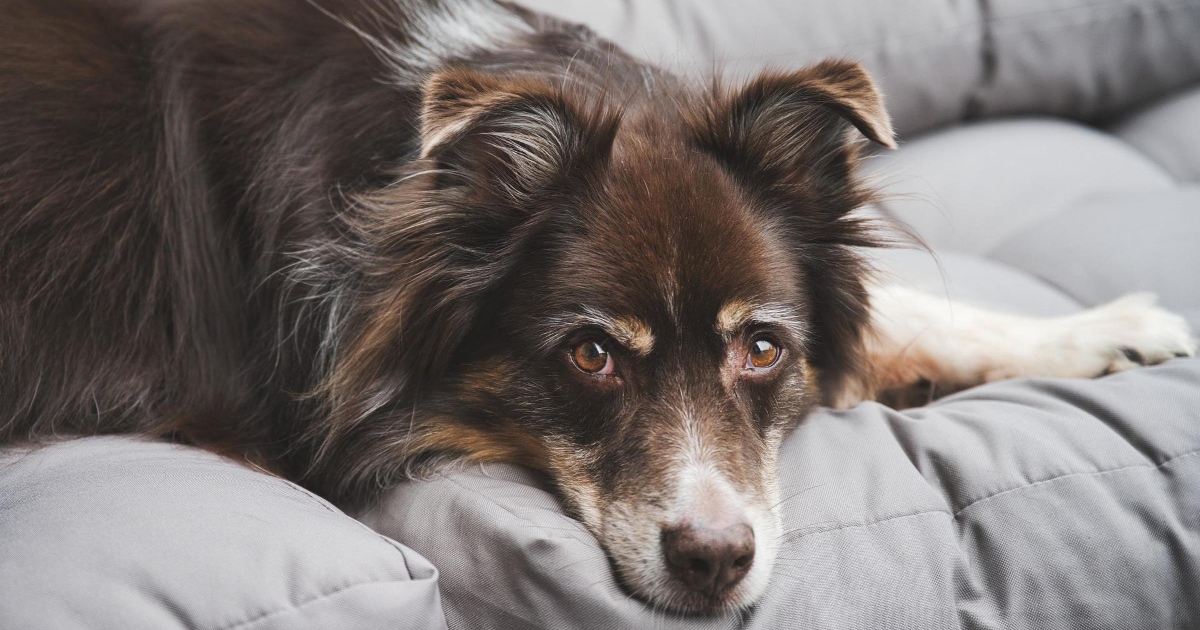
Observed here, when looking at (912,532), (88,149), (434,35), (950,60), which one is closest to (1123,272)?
(950,60)

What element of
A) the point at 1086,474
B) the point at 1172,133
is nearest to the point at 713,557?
the point at 1086,474

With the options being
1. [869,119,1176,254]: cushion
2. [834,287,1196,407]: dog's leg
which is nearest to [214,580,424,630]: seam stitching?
[834,287,1196,407]: dog's leg

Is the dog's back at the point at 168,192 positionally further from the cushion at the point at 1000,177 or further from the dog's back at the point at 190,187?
the cushion at the point at 1000,177

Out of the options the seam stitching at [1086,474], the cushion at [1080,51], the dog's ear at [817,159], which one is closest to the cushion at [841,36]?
the cushion at [1080,51]

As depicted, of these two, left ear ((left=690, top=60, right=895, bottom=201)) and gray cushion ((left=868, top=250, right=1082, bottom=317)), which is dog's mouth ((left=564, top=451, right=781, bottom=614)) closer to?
left ear ((left=690, top=60, right=895, bottom=201))

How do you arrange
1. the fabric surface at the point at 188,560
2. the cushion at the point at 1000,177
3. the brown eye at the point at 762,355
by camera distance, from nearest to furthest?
the fabric surface at the point at 188,560 < the brown eye at the point at 762,355 < the cushion at the point at 1000,177

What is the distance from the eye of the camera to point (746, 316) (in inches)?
90.7

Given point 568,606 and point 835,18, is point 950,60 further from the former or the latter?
point 568,606

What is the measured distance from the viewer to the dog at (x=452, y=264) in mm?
2236

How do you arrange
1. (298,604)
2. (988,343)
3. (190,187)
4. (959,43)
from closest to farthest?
(298,604), (190,187), (988,343), (959,43)

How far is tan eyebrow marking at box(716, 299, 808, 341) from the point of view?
89.4 inches

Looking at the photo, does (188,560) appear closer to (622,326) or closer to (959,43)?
(622,326)

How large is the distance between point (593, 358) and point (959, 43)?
316 centimetres

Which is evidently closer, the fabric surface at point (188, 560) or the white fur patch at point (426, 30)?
the fabric surface at point (188, 560)
